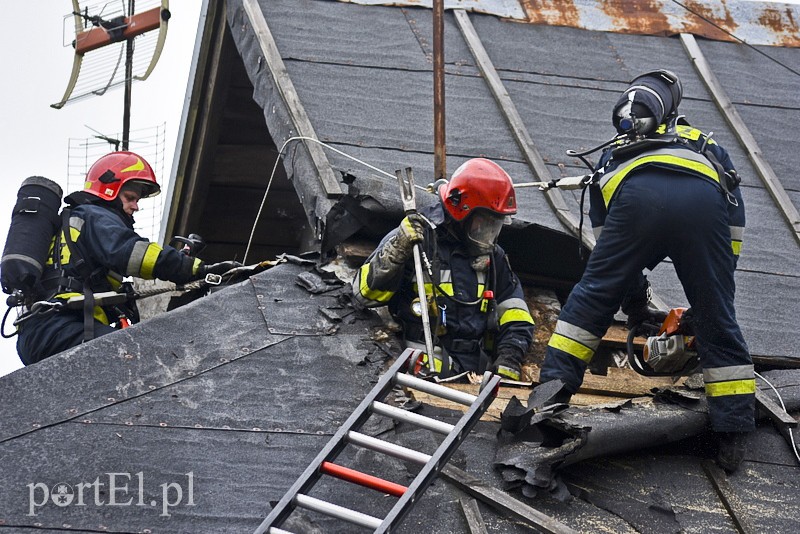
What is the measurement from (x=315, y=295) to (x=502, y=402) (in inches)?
48.4

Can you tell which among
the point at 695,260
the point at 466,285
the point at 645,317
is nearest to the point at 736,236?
the point at 695,260

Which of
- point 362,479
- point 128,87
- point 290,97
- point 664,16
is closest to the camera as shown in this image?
point 362,479

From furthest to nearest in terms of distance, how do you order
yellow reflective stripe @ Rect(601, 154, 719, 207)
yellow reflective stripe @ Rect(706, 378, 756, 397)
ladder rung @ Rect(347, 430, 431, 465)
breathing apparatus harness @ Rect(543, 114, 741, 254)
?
breathing apparatus harness @ Rect(543, 114, 741, 254) → yellow reflective stripe @ Rect(601, 154, 719, 207) → yellow reflective stripe @ Rect(706, 378, 756, 397) → ladder rung @ Rect(347, 430, 431, 465)

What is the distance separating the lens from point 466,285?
6102mm

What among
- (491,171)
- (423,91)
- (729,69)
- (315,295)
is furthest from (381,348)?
(729,69)

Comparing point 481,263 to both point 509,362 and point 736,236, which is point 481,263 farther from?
point 736,236

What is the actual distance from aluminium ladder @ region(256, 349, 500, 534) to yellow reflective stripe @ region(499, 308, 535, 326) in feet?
5.20

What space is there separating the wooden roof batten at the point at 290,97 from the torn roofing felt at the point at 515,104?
5 cm

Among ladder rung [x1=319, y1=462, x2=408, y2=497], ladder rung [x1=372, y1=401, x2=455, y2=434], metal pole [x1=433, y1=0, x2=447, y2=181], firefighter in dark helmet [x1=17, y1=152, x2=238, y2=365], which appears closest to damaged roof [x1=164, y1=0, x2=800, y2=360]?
metal pole [x1=433, y1=0, x2=447, y2=181]

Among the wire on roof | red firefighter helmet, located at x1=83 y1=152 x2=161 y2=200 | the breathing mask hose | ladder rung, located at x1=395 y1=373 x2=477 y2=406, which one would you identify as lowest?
the breathing mask hose

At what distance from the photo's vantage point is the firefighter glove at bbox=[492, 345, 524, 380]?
5898 millimetres

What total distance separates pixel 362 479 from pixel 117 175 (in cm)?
331

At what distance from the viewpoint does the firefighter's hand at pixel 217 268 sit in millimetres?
6441

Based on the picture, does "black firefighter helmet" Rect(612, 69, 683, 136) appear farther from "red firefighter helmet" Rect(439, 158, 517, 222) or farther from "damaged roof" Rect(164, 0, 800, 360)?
"damaged roof" Rect(164, 0, 800, 360)
